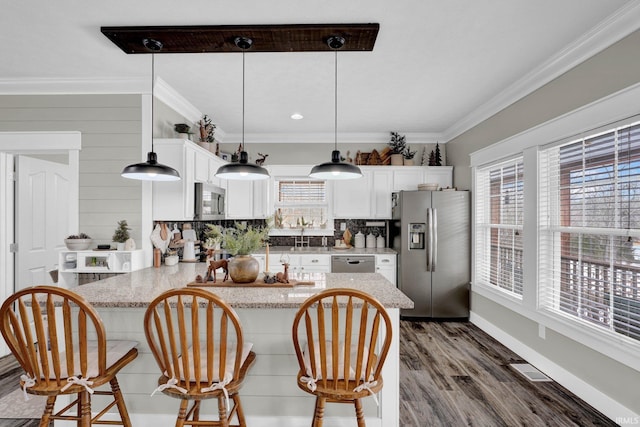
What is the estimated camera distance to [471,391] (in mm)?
2682

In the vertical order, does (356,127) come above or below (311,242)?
above

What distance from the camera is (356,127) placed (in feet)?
16.1

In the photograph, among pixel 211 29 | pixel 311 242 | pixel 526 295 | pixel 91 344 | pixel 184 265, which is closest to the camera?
pixel 91 344

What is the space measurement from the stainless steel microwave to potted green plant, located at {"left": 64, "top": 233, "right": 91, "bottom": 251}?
3.30ft

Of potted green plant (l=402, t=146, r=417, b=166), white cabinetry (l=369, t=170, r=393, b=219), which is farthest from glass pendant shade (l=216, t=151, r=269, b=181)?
potted green plant (l=402, t=146, r=417, b=166)

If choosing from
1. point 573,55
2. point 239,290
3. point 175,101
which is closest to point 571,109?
point 573,55

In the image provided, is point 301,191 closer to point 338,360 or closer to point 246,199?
point 246,199

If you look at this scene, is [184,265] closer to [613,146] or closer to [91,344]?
[91,344]

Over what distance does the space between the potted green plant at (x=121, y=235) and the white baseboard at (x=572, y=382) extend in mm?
3977

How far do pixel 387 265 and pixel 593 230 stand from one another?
2.54 metres

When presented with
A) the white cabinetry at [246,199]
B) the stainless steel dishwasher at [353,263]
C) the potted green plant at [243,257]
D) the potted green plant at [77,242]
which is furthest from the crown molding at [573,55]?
the potted green plant at [77,242]

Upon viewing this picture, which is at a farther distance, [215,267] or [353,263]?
[353,263]

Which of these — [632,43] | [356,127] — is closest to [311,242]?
[356,127]

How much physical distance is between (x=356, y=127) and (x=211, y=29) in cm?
289
